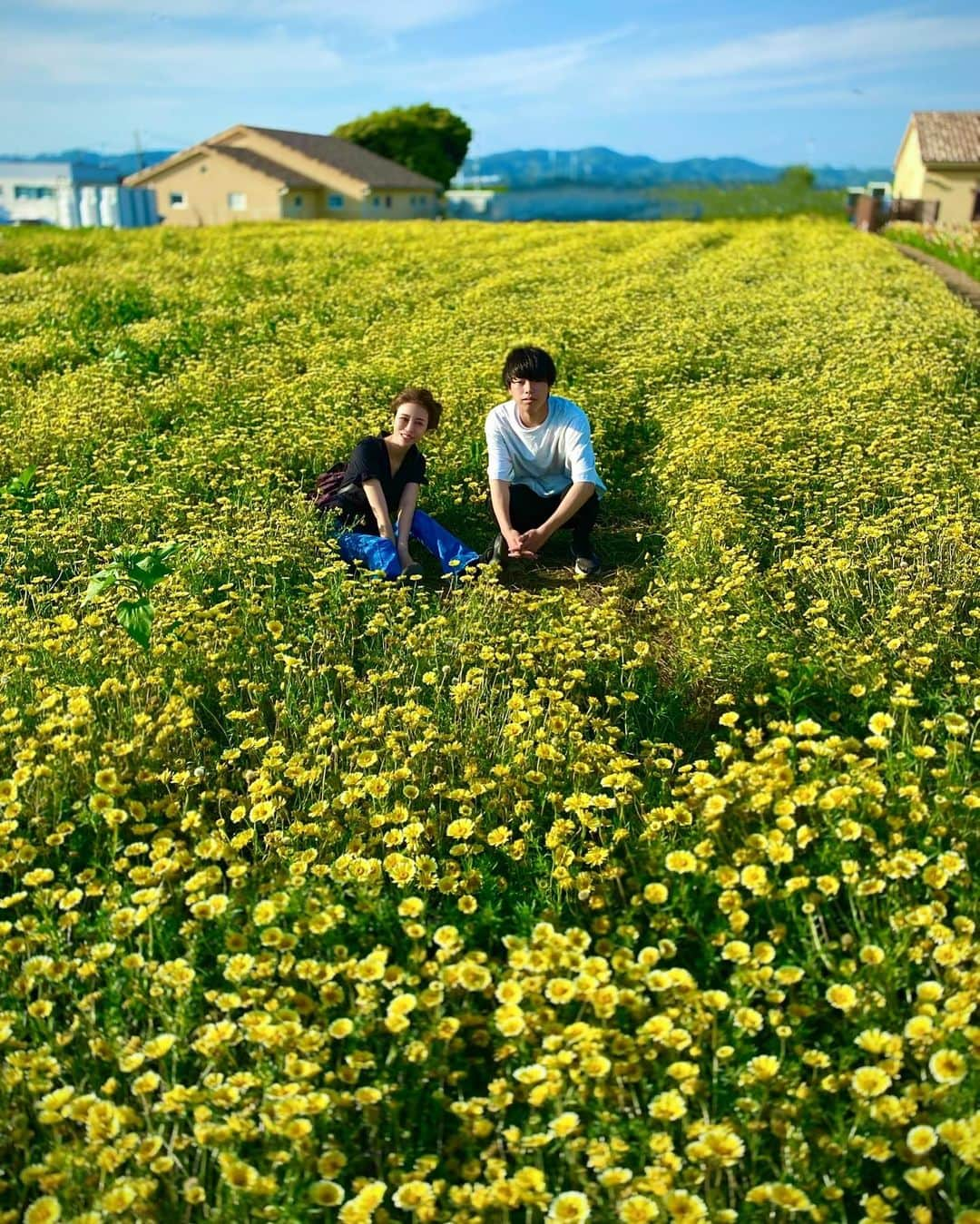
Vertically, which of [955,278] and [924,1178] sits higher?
[955,278]

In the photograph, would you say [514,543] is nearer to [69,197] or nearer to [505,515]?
[505,515]

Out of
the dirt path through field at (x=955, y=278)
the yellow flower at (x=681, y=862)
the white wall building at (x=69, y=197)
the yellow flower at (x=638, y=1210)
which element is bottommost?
the yellow flower at (x=638, y=1210)

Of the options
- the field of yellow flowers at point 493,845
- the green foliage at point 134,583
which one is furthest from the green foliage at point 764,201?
the green foliage at point 134,583

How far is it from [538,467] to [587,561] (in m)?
0.67

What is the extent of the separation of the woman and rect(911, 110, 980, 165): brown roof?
44.9 m

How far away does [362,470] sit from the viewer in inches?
221

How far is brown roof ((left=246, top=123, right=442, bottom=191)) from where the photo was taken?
51.3 m

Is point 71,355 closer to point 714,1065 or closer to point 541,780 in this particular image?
point 541,780

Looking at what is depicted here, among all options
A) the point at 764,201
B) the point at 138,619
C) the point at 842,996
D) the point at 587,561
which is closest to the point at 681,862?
the point at 842,996

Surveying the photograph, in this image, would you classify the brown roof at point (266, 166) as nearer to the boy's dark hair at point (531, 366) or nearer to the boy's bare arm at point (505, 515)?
the boy's dark hair at point (531, 366)

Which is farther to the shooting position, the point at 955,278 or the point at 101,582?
the point at 955,278

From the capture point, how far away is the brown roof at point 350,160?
5131 cm

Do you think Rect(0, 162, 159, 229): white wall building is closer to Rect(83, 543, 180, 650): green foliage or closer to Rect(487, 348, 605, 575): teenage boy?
Rect(487, 348, 605, 575): teenage boy

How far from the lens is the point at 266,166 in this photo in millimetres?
50250
